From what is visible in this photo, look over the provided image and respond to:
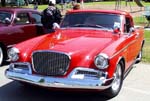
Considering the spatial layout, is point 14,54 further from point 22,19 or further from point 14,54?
point 22,19

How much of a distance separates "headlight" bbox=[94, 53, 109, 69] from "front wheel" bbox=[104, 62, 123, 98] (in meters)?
0.61

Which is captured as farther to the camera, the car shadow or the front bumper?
the car shadow

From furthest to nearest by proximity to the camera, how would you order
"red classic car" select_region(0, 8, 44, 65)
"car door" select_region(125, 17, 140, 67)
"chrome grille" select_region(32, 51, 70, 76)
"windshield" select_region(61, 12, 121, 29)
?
"red classic car" select_region(0, 8, 44, 65) → "windshield" select_region(61, 12, 121, 29) → "car door" select_region(125, 17, 140, 67) → "chrome grille" select_region(32, 51, 70, 76)

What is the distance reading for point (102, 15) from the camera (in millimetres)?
8422

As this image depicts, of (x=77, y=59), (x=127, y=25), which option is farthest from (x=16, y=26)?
(x=77, y=59)

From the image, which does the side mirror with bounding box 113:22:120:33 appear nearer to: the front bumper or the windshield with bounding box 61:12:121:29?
the windshield with bounding box 61:12:121:29

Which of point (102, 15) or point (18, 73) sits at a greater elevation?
point (102, 15)

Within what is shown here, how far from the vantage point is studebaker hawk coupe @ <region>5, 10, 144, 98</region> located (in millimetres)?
6383

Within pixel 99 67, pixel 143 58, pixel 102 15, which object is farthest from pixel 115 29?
pixel 143 58

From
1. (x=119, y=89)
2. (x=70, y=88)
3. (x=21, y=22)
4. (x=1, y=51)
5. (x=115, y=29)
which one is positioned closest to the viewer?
(x=70, y=88)

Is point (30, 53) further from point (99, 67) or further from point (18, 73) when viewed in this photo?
point (99, 67)

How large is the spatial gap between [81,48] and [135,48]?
8.23ft

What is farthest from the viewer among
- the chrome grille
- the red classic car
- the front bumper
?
the red classic car

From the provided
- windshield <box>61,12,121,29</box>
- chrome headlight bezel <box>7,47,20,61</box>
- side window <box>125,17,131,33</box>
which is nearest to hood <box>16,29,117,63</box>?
chrome headlight bezel <box>7,47,20,61</box>
